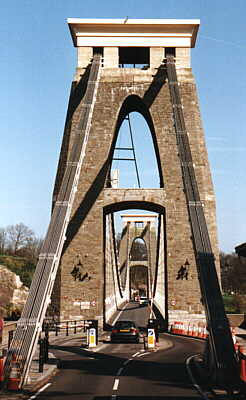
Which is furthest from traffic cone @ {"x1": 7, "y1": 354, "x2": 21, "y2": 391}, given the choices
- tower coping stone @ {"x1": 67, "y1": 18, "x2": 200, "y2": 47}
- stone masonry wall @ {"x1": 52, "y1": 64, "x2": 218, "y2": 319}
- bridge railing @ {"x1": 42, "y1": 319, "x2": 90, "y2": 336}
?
tower coping stone @ {"x1": 67, "y1": 18, "x2": 200, "y2": 47}

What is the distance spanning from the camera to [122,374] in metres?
16.0

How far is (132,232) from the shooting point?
11975 cm

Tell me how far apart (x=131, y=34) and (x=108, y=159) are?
9.45 m

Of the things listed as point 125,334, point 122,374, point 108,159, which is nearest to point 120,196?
point 108,159

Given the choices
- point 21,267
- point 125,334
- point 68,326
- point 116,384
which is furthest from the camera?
point 21,267

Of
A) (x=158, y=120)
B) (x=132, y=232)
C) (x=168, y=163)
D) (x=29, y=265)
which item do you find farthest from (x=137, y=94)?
(x=132, y=232)

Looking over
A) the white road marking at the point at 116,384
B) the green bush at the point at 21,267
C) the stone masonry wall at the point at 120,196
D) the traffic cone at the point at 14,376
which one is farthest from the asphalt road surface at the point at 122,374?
the green bush at the point at 21,267

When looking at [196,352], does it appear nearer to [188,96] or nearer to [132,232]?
[188,96]

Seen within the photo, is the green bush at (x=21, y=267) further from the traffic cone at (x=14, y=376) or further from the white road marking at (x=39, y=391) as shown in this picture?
the traffic cone at (x=14, y=376)

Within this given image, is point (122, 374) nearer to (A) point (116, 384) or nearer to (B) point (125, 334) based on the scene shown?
(A) point (116, 384)

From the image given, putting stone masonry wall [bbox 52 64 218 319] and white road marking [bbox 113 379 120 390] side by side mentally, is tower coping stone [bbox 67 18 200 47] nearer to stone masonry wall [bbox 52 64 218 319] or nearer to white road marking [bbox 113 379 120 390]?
stone masonry wall [bbox 52 64 218 319]

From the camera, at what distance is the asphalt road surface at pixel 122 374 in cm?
1254

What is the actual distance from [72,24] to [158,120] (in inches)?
372

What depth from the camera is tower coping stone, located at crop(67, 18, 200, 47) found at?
126ft
